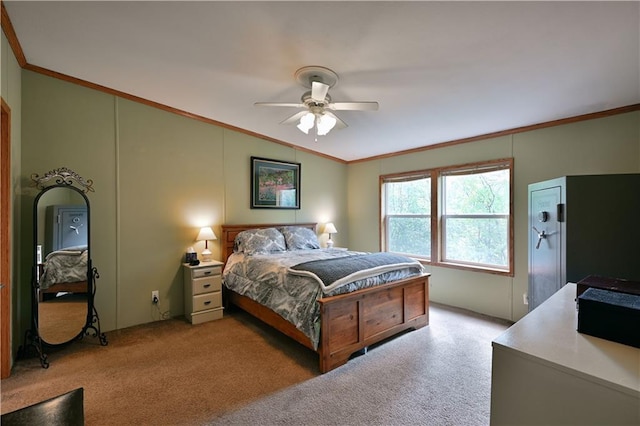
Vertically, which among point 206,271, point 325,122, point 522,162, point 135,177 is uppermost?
point 325,122

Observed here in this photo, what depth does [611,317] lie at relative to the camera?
3.08 ft

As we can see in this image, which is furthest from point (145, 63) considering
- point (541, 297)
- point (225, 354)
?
point (541, 297)

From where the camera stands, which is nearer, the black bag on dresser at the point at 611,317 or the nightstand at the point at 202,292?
the black bag on dresser at the point at 611,317

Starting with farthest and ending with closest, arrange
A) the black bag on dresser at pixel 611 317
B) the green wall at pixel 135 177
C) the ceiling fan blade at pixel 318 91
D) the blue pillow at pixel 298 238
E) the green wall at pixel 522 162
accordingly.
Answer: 1. the blue pillow at pixel 298 238
2. the green wall at pixel 135 177
3. the green wall at pixel 522 162
4. the ceiling fan blade at pixel 318 91
5. the black bag on dresser at pixel 611 317

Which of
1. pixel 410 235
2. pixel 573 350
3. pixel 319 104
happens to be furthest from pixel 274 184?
pixel 573 350

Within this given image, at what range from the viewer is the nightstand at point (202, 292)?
347 centimetres

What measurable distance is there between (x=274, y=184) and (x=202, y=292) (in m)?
1.97

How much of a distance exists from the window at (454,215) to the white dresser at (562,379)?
2990 millimetres

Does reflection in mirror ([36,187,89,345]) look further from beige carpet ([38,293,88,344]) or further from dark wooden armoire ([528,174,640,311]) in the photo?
dark wooden armoire ([528,174,640,311])

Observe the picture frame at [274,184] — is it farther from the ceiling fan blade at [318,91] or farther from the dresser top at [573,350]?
the dresser top at [573,350]

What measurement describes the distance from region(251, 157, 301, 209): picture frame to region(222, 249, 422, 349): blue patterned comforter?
1.02 metres

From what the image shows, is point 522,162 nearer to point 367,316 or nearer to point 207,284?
point 367,316

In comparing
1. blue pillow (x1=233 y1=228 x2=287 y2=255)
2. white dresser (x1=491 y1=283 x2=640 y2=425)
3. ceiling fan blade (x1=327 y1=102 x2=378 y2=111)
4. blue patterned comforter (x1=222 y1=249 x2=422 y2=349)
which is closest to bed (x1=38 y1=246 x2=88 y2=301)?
blue patterned comforter (x1=222 y1=249 x2=422 y2=349)

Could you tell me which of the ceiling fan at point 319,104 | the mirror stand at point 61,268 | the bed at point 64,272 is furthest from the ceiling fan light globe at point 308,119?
the bed at point 64,272
